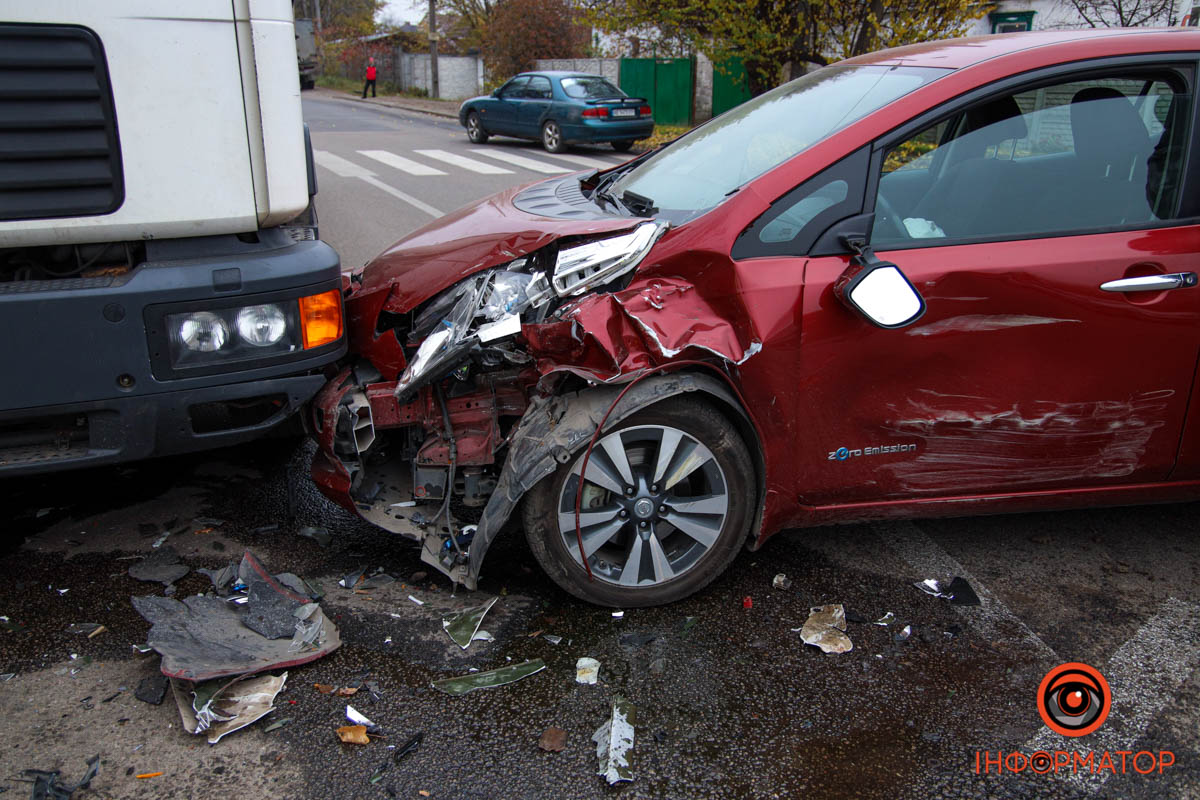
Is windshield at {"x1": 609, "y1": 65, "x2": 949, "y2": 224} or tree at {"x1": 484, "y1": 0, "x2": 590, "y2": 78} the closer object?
windshield at {"x1": 609, "y1": 65, "x2": 949, "y2": 224}

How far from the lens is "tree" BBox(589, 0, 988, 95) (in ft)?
41.4

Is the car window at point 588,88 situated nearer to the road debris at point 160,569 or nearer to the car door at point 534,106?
the car door at point 534,106

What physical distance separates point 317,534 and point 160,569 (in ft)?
1.88

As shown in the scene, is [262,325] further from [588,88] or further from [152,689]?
[588,88]

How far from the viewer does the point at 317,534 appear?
3518mm

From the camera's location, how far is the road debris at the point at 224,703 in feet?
8.04

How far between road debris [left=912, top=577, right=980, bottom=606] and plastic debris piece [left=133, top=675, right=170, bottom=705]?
2523 mm

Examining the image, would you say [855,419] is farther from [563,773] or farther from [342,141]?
[342,141]

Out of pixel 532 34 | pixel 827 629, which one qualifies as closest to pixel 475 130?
pixel 532 34

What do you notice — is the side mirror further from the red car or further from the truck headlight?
the truck headlight

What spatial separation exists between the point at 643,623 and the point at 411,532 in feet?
2.89

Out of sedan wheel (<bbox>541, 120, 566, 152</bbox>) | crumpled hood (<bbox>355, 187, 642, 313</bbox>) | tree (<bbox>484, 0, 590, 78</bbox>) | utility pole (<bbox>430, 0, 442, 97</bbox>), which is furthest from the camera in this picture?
utility pole (<bbox>430, 0, 442, 97</bbox>)

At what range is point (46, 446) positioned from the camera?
109 inches

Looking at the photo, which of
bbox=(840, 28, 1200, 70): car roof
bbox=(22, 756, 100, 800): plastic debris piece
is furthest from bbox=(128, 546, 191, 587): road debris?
bbox=(840, 28, 1200, 70): car roof
